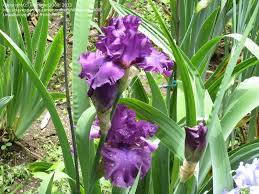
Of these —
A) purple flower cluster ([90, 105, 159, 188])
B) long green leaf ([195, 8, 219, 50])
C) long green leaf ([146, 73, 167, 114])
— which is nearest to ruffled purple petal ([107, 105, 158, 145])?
purple flower cluster ([90, 105, 159, 188])

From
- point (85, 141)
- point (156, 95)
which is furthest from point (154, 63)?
point (156, 95)

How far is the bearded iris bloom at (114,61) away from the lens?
771mm

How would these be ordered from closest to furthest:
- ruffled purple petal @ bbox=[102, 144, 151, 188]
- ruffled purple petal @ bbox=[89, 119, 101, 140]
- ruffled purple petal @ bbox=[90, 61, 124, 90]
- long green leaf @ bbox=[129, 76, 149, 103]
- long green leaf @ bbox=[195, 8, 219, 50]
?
ruffled purple petal @ bbox=[90, 61, 124, 90], ruffled purple petal @ bbox=[102, 144, 151, 188], ruffled purple petal @ bbox=[89, 119, 101, 140], long green leaf @ bbox=[129, 76, 149, 103], long green leaf @ bbox=[195, 8, 219, 50]

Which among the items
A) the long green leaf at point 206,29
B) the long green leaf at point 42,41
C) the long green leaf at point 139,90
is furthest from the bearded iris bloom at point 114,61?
the long green leaf at point 42,41

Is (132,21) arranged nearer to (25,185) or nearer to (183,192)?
(183,192)

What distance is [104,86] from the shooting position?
772 millimetres

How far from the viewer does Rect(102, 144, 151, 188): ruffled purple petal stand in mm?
873

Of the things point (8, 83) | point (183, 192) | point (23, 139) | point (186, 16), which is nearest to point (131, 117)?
point (183, 192)

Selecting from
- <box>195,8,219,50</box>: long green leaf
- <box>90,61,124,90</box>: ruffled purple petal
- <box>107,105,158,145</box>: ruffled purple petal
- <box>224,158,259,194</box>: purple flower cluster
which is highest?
<box>195,8,219,50</box>: long green leaf

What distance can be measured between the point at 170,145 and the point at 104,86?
339 mm

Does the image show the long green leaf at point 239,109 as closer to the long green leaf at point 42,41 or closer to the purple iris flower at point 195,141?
the purple iris flower at point 195,141

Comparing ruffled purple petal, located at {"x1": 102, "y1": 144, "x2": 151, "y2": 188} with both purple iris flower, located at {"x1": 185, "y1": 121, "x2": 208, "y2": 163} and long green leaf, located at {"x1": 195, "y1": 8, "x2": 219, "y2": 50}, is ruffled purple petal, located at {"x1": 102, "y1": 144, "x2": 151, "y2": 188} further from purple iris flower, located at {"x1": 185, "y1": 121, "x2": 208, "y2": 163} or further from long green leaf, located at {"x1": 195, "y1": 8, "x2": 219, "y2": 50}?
long green leaf, located at {"x1": 195, "y1": 8, "x2": 219, "y2": 50}

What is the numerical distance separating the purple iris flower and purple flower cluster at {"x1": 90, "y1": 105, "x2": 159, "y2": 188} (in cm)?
10

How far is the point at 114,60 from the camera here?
788 mm
